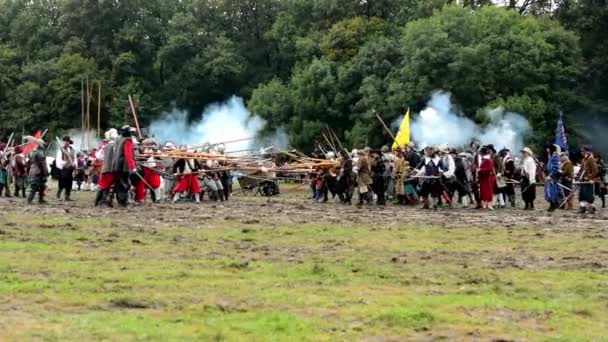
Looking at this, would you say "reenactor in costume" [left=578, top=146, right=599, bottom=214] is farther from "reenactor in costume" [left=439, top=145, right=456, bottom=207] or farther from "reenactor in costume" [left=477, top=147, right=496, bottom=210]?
"reenactor in costume" [left=439, top=145, right=456, bottom=207]

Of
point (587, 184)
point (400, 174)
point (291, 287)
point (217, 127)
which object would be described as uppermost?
point (217, 127)

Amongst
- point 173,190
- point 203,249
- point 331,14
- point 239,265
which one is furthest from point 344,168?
point 331,14

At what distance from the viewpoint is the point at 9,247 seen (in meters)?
15.8

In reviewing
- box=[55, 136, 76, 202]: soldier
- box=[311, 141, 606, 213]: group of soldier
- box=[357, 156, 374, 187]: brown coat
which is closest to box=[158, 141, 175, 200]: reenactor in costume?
A: box=[55, 136, 76, 202]: soldier

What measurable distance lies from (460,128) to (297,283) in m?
45.6

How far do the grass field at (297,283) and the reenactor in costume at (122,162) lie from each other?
546 centimetres

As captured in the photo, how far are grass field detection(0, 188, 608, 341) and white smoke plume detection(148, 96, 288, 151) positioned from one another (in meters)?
48.2

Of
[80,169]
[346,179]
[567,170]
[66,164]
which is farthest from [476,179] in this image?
[80,169]

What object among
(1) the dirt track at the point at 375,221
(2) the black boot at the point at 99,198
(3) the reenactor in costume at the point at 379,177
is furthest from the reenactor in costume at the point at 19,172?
(3) the reenactor in costume at the point at 379,177

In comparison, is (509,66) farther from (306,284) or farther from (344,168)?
(306,284)

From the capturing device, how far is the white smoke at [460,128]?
55844mm

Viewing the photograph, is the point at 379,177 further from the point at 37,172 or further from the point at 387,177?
the point at 37,172

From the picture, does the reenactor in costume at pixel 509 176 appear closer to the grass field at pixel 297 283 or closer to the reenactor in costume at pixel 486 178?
the reenactor in costume at pixel 486 178

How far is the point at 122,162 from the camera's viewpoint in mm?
25781
